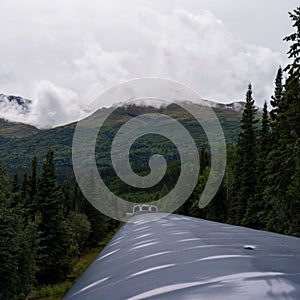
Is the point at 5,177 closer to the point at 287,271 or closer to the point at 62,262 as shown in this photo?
the point at 62,262

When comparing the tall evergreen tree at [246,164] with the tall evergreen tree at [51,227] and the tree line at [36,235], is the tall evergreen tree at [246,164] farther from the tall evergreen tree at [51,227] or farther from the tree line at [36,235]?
the tree line at [36,235]

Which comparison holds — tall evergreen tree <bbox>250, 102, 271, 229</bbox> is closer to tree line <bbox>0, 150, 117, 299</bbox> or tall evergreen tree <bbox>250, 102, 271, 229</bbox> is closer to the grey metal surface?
tree line <bbox>0, 150, 117, 299</bbox>

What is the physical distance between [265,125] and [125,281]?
87.7 feet

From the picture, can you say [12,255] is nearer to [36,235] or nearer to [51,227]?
[36,235]

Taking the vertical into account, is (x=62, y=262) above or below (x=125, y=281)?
below

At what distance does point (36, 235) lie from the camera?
20000 mm

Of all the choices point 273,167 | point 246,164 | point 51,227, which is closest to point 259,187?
point 246,164

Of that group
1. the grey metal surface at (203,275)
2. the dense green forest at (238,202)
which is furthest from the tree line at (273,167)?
the grey metal surface at (203,275)

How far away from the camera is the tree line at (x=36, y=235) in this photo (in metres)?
16.0

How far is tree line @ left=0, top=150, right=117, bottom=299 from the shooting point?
52.5 ft

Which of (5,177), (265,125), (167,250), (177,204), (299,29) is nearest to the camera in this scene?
(167,250)

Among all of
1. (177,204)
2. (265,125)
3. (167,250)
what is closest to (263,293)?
(167,250)

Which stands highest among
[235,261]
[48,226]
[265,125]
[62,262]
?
[265,125]

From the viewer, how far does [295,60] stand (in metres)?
17.4
